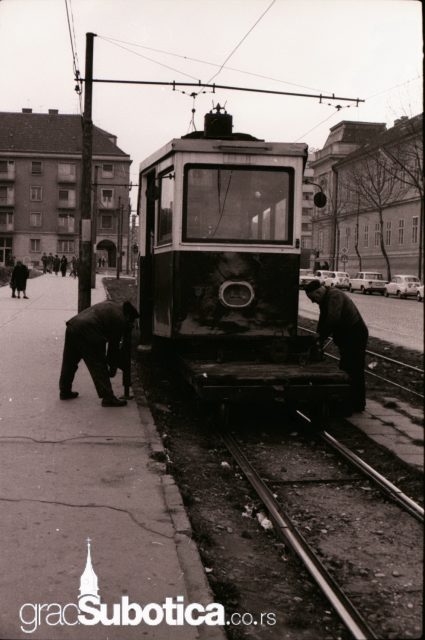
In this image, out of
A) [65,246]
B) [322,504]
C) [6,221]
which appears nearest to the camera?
[322,504]

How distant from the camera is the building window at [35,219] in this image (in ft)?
278

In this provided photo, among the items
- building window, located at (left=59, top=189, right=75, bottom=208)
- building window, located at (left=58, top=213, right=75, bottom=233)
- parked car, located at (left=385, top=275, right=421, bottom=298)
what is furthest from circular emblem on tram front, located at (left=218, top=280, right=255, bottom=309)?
building window, located at (left=59, top=189, right=75, bottom=208)

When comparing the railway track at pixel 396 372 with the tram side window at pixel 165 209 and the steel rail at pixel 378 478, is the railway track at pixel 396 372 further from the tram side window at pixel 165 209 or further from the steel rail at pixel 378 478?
the tram side window at pixel 165 209

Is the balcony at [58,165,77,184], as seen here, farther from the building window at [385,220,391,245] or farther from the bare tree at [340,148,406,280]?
the building window at [385,220,391,245]

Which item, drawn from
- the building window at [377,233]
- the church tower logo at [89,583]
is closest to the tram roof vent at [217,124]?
the church tower logo at [89,583]

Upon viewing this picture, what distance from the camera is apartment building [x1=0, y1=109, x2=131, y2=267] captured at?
8419 cm

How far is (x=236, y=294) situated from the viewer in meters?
9.56

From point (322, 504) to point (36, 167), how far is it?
82.6 meters

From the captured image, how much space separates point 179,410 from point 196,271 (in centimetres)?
191

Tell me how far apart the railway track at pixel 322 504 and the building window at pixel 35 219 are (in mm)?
79008

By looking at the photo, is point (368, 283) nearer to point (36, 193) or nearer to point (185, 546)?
point (36, 193)

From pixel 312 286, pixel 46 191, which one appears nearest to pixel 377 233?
pixel 46 191

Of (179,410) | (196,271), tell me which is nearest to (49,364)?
(179,410)

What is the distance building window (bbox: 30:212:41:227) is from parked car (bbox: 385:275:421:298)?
4733 centimetres
